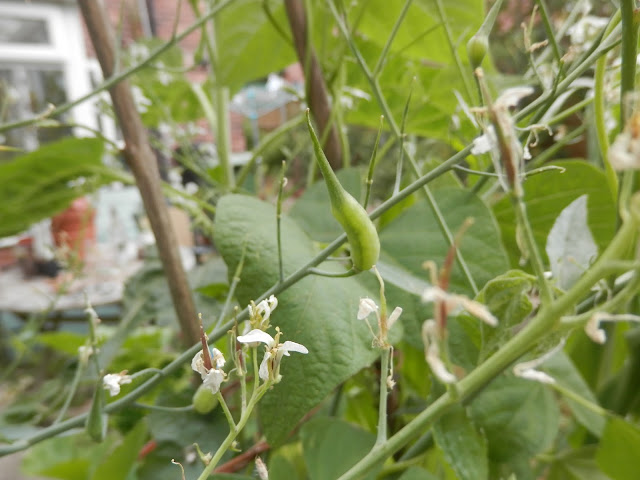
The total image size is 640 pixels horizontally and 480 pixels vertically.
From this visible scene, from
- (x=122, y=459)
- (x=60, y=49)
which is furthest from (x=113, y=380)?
(x=60, y=49)

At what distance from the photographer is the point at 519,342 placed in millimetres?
93

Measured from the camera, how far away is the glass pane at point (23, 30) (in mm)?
2127

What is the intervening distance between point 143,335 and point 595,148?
1.01 ft

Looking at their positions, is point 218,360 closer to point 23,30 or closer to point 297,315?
point 297,315

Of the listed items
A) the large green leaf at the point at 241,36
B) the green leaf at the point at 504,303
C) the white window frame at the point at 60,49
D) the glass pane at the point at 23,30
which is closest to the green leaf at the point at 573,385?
the green leaf at the point at 504,303

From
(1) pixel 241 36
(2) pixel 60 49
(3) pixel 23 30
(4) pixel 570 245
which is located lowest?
(4) pixel 570 245

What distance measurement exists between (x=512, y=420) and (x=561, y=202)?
88 mm

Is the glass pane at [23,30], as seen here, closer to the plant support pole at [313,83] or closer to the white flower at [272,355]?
the plant support pole at [313,83]

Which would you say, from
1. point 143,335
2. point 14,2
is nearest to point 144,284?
point 143,335

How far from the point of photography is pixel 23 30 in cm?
217

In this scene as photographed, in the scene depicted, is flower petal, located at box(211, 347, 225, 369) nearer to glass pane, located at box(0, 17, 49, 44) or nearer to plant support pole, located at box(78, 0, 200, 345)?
plant support pole, located at box(78, 0, 200, 345)

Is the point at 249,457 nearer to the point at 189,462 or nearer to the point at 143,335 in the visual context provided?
the point at 189,462

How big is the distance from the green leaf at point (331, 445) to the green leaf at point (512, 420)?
41 millimetres

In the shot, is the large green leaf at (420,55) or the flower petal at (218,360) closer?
the flower petal at (218,360)
